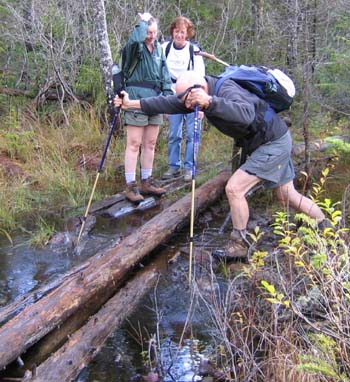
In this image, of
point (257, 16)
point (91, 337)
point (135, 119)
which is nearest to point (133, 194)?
point (135, 119)

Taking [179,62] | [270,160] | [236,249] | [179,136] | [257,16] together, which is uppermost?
[257,16]

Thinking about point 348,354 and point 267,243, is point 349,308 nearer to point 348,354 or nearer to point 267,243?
point 348,354

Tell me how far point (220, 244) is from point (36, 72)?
6.63 meters

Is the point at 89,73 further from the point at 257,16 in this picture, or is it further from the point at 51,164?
the point at 257,16

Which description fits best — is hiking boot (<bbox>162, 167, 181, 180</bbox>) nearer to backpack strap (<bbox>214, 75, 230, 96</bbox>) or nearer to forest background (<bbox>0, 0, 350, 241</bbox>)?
forest background (<bbox>0, 0, 350, 241</bbox>)

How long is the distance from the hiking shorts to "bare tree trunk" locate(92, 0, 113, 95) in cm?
520

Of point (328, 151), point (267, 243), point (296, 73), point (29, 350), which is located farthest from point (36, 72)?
point (29, 350)

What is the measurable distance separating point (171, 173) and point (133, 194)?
115 cm

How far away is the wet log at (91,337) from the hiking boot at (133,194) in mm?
2096

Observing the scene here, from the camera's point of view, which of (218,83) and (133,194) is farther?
(133,194)

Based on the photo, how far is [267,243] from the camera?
6180mm

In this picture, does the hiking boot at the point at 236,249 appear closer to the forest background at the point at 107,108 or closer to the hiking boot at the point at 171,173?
the forest background at the point at 107,108

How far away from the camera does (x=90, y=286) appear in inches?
184

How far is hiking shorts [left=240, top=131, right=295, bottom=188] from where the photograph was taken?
5348 millimetres
